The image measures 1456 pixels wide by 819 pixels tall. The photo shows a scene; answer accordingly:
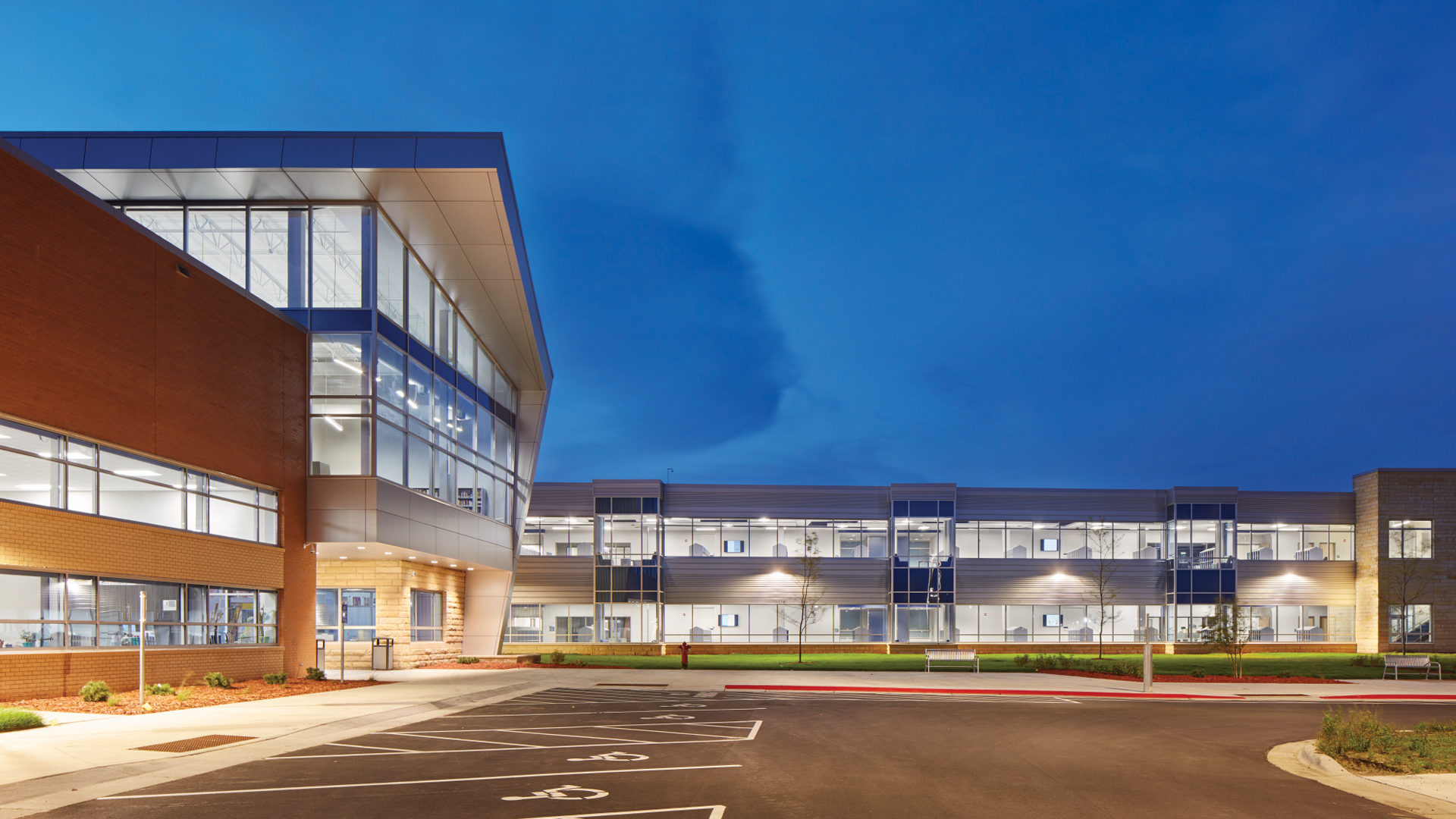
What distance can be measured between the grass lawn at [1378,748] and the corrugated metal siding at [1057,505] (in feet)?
123

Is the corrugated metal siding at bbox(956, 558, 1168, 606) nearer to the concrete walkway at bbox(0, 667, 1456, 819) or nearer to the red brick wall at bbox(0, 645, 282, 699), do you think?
the concrete walkway at bbox(0, 667, 1456, 819)

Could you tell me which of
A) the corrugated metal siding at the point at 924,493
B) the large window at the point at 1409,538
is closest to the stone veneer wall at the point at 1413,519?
the large window at the point at 1409,538

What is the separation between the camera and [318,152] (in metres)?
23.5

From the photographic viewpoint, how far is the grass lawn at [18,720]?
13.9m

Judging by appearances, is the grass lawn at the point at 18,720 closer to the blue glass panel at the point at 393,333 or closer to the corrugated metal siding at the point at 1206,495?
the blue glass panel at the point at 393,333

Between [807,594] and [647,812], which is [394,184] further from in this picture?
[807,594]

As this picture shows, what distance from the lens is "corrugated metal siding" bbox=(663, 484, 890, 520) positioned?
2020 inches

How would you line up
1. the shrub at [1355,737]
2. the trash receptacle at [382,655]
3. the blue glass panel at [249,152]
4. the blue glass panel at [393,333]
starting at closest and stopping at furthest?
the shrub at [1355,737] < the blue glass panel at [249,152] < the blue glass panel at [393,333] < the trash receptacle at [382,655]

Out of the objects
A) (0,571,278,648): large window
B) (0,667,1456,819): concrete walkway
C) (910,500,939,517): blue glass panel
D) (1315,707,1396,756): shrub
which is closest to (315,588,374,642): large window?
(0,667,1456,819): concrete walkway

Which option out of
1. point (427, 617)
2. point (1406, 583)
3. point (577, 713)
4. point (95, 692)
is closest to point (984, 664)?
point (427, 617)

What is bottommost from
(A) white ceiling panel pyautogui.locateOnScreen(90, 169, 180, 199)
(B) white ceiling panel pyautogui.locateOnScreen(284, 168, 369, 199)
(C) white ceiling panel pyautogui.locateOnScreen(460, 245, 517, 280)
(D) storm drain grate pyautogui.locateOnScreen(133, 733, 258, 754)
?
(D) storm drain grate pyautogui.locateOnScreen(133, 733, 258, 754)

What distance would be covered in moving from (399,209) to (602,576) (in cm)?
2697

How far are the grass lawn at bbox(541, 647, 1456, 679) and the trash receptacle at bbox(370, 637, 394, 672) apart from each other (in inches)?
282

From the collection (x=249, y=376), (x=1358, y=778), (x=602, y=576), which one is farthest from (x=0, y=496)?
(x=602, y=576)
